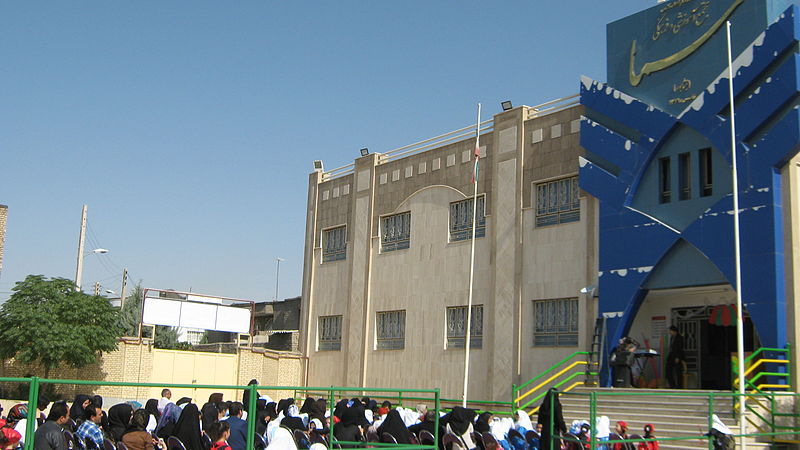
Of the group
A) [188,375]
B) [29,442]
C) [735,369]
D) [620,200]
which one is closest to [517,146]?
[620,200]

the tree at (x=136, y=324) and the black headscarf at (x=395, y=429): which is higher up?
the tree at (x=136, y=324)

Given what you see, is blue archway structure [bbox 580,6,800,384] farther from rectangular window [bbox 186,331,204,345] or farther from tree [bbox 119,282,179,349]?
rectangular window [bbox 186,331,204,345]

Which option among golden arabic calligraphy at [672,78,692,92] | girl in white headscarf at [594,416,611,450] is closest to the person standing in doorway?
golden arabic calligraphy at [672,78,692,92]

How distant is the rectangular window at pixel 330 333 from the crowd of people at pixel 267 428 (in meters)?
16.9

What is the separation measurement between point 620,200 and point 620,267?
1.81 m

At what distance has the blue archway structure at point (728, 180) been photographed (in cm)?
2102

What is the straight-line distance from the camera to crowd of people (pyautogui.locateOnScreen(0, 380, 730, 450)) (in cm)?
1016

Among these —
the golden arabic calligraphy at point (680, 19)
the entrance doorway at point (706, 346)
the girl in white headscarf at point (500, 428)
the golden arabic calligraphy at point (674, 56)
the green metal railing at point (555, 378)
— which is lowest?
the girl in white headscarf at point (500, 428)

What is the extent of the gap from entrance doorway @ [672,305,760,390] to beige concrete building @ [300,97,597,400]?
2.55m

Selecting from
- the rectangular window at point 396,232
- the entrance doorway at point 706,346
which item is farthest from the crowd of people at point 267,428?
the rectangular window at point 396,232

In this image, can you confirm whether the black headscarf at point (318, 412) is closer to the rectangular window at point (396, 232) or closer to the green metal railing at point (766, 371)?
the green metal railing at point (766, 371)

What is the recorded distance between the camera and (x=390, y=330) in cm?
3288

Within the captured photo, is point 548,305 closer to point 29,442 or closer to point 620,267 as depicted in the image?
point 620,267

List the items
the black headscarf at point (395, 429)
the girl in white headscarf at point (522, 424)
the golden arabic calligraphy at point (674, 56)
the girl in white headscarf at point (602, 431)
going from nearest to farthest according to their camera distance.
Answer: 1. the black headscarf at point (395, 429)
2. the girl in white headscarf at point (602, 431)
3. the girl in white headscarf at point (522, 424)
4. the golden arabic calligraphy at point (674, 56)
